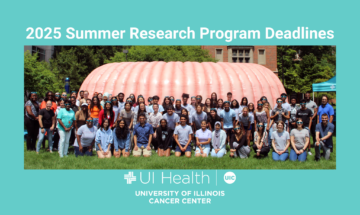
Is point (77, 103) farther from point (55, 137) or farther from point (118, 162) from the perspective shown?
point (118, 162)

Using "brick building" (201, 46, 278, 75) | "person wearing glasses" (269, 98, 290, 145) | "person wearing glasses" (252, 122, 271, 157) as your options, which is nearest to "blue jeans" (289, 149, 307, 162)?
"person wearing glasses" (252, 122, 271, 157)

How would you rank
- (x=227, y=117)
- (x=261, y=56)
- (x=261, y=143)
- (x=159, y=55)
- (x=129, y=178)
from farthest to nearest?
(x=261, y=56) → (x=159, y=55) → (x=227, y=117) → (x=261, y=143) → (x=129, y=178)

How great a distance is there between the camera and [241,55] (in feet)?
98.5

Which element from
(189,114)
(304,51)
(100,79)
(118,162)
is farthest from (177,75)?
(304,51)

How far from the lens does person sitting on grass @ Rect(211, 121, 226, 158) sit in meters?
8.09

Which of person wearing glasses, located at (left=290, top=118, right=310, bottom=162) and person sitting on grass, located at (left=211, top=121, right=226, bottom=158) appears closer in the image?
person wearing glasses, located at (left=290, top=118, right=310, bottom=162)

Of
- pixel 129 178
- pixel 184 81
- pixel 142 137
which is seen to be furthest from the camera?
pixel 184 81

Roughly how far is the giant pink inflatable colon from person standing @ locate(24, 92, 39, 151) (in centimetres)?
439

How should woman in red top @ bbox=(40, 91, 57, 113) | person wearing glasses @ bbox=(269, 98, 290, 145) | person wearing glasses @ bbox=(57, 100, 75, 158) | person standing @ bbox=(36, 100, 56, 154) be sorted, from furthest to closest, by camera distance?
1. person wearing glasses @ bbox=(269, 98, 290, 145)
2. woman in red top @ bbox=(40, 91, 57, 113)
3. person standing @ bbox=(36, 100, 56, 154)
4. person wearing glasses @ bbox=(57, 100, 75, 158)

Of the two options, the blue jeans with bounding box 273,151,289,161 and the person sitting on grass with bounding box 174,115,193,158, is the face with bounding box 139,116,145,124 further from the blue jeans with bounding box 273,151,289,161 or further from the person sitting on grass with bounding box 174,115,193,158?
the blue jeans with bounding box 273,151,289,161

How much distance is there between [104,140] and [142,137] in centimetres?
99

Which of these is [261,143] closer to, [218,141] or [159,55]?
[218,141]

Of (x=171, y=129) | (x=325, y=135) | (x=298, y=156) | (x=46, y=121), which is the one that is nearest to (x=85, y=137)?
(x=46, y=121)

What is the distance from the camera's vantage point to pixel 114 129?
26.9 ft
